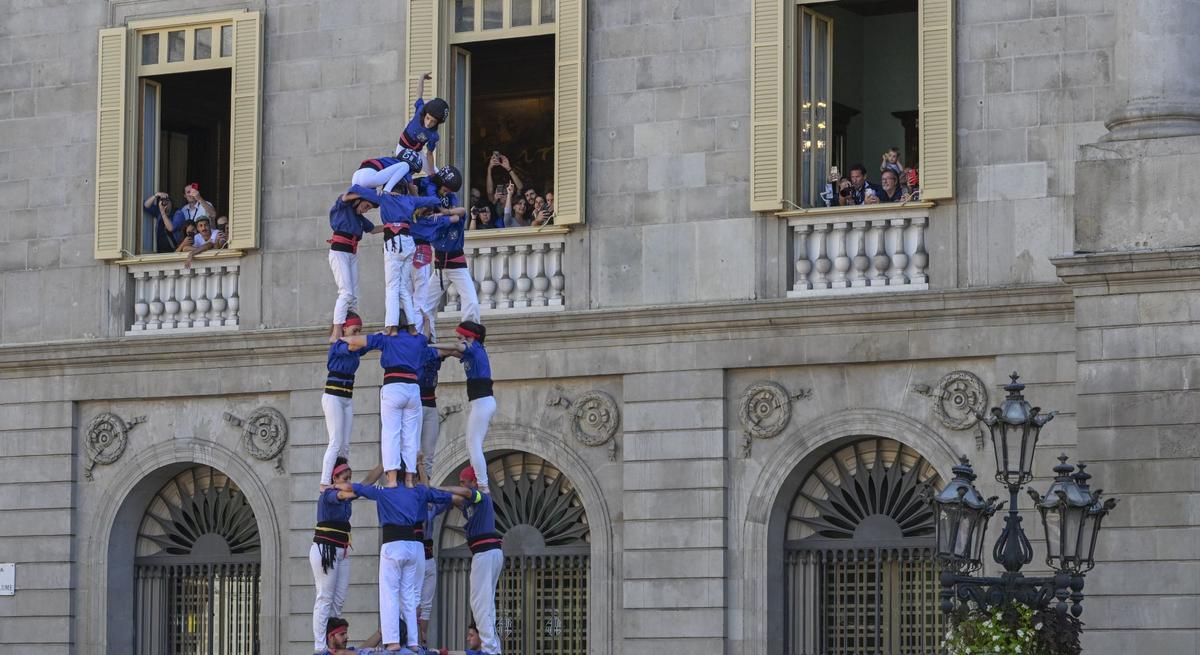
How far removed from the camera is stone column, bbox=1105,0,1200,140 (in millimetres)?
23875

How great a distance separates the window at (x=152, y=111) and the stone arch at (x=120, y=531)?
93.1 inches

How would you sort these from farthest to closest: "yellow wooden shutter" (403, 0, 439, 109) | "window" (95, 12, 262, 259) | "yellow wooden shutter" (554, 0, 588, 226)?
"window" (95, 12, 262, 259)
"yellow wooden shutter" (403, 0, 439, 109)
"yellow wooden shutter" (554, 0, 588, 226)

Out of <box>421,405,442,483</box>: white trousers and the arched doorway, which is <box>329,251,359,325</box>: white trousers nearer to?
<box>421,405,442,483</box>: white trousers

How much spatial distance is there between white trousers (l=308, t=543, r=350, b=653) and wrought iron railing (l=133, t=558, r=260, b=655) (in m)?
6.28

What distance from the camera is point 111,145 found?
30.0 meters

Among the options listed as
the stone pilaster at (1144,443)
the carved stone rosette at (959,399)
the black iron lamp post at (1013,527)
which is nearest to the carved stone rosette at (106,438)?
the carved stone rosette at (959,399)

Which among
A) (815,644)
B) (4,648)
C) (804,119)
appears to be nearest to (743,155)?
(804,119)

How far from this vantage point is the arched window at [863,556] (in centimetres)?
2588

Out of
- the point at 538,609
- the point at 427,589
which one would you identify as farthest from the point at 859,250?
the point at 427,589

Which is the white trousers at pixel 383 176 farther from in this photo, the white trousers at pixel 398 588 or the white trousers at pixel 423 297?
the white trousers at pixel 398 588

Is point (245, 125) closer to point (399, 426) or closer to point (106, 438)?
point (106, 438)

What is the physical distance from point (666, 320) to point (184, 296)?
618cm

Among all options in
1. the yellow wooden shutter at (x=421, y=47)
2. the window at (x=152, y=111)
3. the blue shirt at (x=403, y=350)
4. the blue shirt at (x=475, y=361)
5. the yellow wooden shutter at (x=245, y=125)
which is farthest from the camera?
the window at (x=152, y=111)

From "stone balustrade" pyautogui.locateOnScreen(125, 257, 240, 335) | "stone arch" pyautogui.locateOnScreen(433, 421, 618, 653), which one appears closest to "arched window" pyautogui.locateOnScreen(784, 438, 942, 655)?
"stone arch" pyautogui.locateOnScreen(433, 421, 618, 653)
